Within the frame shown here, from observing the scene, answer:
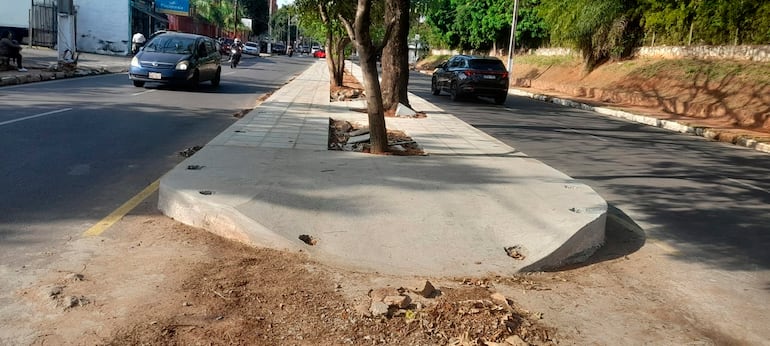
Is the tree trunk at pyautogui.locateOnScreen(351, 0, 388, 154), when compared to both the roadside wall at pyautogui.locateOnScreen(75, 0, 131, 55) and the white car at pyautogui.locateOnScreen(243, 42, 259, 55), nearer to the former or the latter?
the roadside wall at pyautogui.locateOnScreen(75, 0, 131, 55)

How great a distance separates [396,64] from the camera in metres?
14.5

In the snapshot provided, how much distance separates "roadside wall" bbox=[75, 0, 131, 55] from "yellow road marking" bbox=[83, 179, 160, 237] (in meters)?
39.2

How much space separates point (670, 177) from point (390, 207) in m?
5.53

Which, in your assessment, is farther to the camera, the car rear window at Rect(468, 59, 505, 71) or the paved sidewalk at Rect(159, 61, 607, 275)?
the car rear window at Rect(468, 59, 505, 71)

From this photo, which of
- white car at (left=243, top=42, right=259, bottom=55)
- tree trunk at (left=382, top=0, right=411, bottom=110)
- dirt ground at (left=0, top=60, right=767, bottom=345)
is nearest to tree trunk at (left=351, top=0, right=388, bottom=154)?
dirt ground at (left=0, top=60, right=767, bottom=345)

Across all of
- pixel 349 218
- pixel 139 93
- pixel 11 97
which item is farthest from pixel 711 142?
pixel 11 97

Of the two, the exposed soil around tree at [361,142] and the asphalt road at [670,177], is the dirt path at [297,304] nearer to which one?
the asphalt road at [670,177]

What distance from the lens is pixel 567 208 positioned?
6043 millimetres

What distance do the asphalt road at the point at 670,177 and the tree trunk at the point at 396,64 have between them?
2.11 meters

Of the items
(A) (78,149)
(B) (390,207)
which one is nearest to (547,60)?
(A) (78,149)

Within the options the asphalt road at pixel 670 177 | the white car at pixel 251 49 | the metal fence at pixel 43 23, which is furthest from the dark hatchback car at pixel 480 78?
the white car at pixel 251 49

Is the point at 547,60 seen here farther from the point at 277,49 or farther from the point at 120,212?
the point at 277,49

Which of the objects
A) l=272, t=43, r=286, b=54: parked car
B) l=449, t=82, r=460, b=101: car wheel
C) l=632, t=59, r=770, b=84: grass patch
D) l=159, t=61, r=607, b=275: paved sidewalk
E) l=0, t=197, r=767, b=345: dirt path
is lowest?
l=0, t=197, r=767, b=345: dirt path

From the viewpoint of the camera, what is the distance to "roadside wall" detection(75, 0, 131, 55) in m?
41.2
